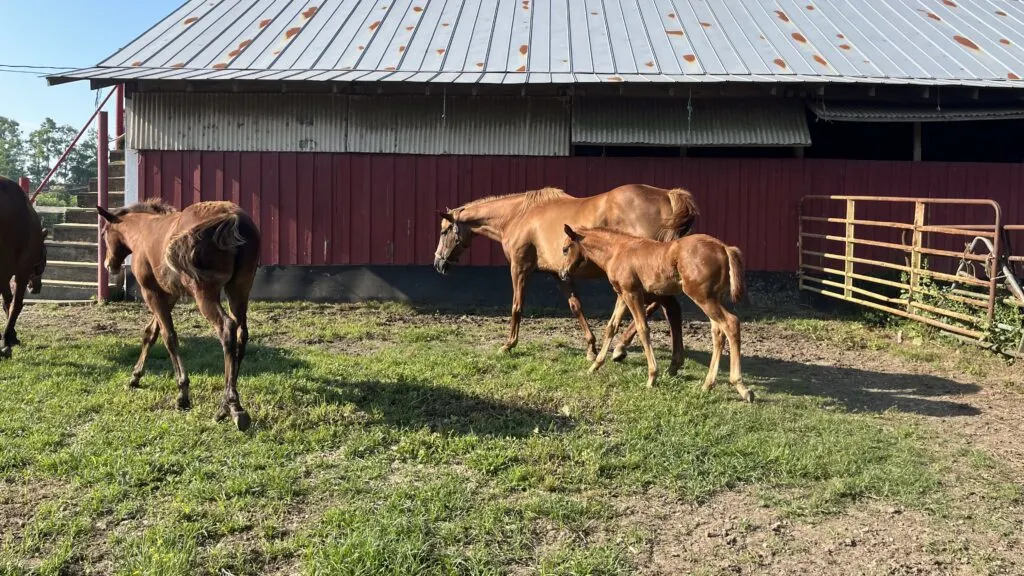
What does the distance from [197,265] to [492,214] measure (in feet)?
14.0

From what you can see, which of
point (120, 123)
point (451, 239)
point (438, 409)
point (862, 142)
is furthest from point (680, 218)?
Answer: point (120, 123)

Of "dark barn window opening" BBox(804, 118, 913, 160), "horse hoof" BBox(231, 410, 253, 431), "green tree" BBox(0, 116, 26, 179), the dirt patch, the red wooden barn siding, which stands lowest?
the dirt patch

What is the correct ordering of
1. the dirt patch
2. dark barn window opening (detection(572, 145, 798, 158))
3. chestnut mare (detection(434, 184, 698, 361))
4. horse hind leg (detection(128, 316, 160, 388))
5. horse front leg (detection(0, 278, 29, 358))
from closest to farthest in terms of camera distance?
the dirt patch
horse hind leg (detection(128, 316, 160, 388))
horse front leg (detection(0, 278, 29, 358))
chestnut mare (detection(434, 184, 698, 361))
dark barn window opening (detection(572, 145, 798, 158))

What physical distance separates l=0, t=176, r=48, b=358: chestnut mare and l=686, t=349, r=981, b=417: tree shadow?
701cm

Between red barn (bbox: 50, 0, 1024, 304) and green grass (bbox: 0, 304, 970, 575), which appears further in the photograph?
red barn (bbox: 50, 0, 1024, 304)

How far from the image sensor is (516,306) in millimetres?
7703

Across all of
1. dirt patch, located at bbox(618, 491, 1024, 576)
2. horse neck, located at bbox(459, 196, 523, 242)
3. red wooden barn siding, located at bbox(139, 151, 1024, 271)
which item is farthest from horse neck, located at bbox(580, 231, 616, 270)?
red wooden barn siding, located at bbox(139, 151, 1024, 271)

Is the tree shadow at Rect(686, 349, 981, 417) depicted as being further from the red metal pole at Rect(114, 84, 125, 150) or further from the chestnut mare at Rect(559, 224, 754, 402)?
the red metal pole at Rect(114, 84, 125, 150)

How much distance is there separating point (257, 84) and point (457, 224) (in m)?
3.76

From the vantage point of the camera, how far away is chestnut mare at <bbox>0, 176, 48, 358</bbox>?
6996 millimetres

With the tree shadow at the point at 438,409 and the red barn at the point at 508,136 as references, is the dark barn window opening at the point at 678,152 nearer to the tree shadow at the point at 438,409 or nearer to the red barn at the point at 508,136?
the red barn at the point at 508,136

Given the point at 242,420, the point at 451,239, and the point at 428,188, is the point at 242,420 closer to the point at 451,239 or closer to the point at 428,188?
the point at 451,239

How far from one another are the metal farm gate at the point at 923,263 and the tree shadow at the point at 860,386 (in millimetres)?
1439

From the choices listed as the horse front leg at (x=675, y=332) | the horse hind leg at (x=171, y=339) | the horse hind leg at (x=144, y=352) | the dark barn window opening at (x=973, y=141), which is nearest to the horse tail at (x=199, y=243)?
the horse hind leg at (x=171, y=339)
